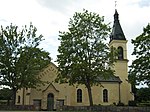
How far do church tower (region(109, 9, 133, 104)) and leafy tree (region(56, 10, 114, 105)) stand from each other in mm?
15321

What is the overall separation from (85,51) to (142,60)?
8515 millimetres

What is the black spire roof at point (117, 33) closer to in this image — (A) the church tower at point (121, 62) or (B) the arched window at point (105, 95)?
(A) the church tower at point (121, 62)

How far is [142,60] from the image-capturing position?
3019 centimetres

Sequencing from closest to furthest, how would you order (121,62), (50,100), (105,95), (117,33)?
1. (50,100)
2. (105,95)
3. (121,62)
4. (117,33)

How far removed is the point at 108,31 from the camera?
36562 millimetres

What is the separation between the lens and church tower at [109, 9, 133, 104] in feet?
166

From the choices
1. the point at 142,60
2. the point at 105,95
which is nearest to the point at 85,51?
the point at 142,60

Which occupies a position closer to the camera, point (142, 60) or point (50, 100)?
point (142, 60)

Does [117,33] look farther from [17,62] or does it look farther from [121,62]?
[17,62]

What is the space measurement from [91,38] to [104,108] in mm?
9553

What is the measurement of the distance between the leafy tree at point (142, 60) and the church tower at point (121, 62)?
765 inches

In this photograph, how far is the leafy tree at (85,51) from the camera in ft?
115

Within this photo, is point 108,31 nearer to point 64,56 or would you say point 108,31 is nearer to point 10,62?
point 64,56

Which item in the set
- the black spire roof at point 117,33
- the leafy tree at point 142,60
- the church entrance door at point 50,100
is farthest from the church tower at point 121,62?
the leafy tree at point 142,60
